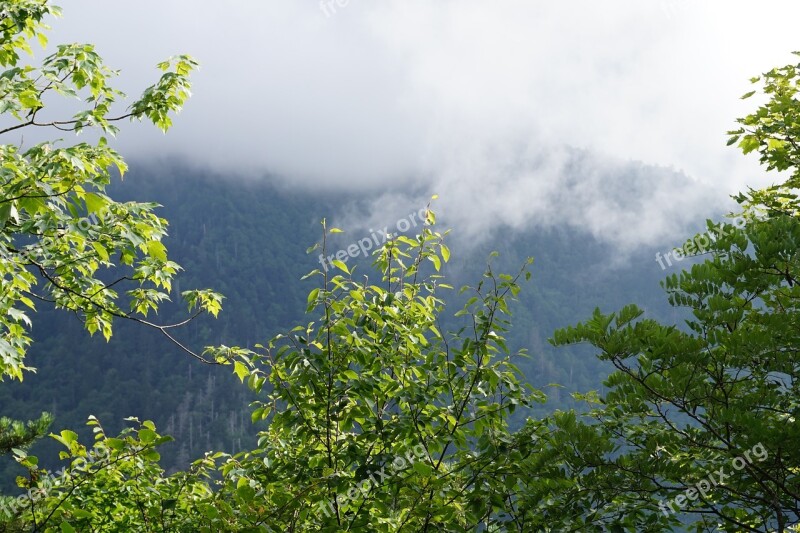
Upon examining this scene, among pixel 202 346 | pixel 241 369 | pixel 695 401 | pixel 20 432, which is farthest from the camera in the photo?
pixel 202 346

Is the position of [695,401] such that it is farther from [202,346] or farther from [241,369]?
[202,346]

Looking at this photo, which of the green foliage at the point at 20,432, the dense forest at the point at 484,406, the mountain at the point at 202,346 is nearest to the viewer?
the dense forest at the point at 484,406

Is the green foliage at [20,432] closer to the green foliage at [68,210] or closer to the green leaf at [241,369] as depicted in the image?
the green foliage at [68,210]

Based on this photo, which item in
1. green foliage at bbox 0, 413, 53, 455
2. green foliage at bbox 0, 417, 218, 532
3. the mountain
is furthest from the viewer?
the mountain

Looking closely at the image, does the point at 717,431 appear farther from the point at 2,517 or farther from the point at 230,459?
the point at 2,517

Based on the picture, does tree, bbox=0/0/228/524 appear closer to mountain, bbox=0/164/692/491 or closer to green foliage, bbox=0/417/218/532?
green foliage, bbox=0/417/218/532

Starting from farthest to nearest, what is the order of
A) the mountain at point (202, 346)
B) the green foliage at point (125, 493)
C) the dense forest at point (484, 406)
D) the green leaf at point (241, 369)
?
the mountain at point (202, 346) < the green foliage at point (125, 493) < the green leaf at point (241, 369) < the dense forest at point (484, 406)

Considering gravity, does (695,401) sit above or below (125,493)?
above

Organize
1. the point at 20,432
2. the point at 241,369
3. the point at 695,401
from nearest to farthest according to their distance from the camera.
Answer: the point at 695,401
the point at 241,369
the point at 20,432

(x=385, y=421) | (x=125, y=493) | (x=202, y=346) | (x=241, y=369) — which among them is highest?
(x=202, y=346)

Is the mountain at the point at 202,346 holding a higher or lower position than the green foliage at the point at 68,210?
higher

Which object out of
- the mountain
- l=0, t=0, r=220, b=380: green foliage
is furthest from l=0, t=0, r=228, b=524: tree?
the mountain

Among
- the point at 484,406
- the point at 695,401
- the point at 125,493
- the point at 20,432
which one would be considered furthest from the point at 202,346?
the point at 695,401

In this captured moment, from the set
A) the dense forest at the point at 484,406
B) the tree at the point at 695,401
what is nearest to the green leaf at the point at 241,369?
the dense forest at the point at 484,406
